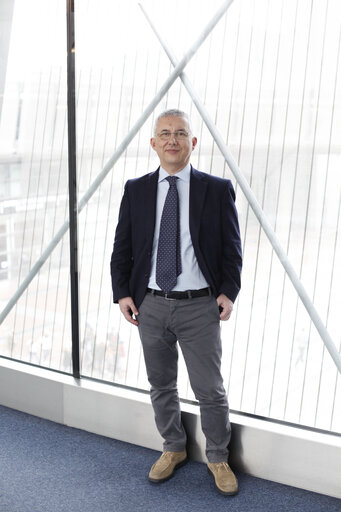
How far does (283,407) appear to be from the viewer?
2.66 metres

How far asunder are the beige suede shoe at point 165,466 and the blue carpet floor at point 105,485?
0.03 m

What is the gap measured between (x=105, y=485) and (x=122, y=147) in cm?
148

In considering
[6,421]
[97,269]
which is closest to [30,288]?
[97,269]

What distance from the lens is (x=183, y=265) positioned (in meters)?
2.43

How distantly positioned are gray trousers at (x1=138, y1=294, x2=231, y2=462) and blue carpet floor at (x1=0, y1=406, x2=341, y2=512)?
172 millimetres

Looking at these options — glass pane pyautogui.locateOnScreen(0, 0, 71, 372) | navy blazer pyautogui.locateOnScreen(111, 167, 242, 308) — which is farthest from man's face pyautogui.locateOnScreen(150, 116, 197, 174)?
glass pane pyautogui.locateOnScreen(0, 0, 71, 372)

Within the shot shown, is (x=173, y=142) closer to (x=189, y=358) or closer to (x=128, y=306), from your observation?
(x=128, y=306)

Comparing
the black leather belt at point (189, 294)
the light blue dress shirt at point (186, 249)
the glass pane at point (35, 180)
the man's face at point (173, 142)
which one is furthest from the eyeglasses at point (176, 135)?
the glass pane at point (35, 180)

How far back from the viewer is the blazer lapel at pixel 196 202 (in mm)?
2395

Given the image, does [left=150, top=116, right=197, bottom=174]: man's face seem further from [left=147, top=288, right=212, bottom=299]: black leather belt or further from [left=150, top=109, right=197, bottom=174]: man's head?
[left=147, top=288, right=212, bottom=299]: black leather belt

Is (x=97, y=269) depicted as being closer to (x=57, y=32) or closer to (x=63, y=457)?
(x=63, y=457)

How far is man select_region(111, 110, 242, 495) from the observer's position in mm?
2404

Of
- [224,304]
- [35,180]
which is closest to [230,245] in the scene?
[224,304]

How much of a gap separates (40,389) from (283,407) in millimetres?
1288
